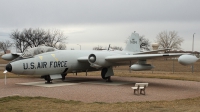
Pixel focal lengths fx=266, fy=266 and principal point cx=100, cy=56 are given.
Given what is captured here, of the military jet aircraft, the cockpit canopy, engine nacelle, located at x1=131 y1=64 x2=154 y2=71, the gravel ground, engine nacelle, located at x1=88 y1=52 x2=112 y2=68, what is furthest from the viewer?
engine nacelle, located at x1=88 y1=52 x2=112 y2=68

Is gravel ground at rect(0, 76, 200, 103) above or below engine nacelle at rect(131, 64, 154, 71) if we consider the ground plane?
below

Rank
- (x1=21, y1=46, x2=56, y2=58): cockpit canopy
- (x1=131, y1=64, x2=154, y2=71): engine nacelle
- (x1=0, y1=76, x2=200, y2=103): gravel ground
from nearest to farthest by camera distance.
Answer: (x1=0, y1=76, x2=200, y2=103): gravel ground → (x1=21, y1=46, x2=56, y2=58): cockpit canopy → (x1=131, y1=64, x2=154, y2=71): engine nacelle

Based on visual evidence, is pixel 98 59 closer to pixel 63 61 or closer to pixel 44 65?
pixel 63 61

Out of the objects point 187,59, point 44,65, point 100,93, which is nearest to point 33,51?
point 44,65

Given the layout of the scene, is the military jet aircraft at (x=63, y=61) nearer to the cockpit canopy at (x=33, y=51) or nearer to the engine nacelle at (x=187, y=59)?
the cockpit canopy at (x=33, y=51)

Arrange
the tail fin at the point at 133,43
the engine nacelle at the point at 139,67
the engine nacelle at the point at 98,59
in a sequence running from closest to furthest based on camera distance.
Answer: the engine nacelle at the point at 139,67 < the engine nacelle at the point at 98,59 < the tail fin at the point at 133,43

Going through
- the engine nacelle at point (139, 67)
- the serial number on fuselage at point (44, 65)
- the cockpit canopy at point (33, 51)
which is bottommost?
the engine nacelle at point (139, 67)

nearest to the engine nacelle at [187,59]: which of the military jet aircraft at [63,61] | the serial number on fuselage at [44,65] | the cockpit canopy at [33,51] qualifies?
the military jet aircraft at [63,61]

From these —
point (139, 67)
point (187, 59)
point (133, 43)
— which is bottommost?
point (139, 67)

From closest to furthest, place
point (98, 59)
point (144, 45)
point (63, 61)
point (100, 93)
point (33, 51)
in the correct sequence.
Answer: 1. point (100, 93)
2. point (33, 51)
3. point (98, 59)
4. point (63, 61)
5. point (144, 45)

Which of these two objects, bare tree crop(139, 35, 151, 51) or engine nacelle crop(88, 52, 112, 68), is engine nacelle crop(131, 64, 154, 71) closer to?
engine nacelle crop(88, 52, 112, 68)

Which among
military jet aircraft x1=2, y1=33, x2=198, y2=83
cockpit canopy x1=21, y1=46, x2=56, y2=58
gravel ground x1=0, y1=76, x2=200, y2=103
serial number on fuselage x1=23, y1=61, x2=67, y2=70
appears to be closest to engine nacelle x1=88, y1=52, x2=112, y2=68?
military jet aircraft x1=2, y1=33, x2=198, y2=83

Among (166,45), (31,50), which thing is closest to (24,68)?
(31,50)

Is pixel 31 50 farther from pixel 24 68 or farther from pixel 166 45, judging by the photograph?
pixel 166 45
